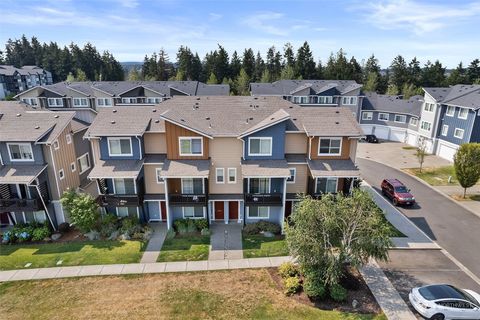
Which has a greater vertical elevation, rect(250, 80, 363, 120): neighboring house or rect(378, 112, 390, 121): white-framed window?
rect(250, 80, 363, 120): neighboring house

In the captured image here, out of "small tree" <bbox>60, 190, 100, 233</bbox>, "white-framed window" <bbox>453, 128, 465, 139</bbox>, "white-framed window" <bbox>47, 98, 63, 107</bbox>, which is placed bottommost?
"small tree" <bbox>60, 190, 100, 233</bbox>

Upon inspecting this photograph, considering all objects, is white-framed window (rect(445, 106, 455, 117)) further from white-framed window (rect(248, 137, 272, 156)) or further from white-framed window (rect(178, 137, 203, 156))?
white-framed window (rect(178, 137, 203, 156))

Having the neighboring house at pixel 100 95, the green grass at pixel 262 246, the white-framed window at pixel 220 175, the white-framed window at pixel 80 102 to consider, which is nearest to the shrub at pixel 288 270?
the green grass at pixel 262 246

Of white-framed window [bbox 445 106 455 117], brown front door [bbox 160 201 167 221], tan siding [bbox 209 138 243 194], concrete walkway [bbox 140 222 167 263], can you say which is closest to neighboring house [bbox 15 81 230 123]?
brown front door [bbox 160 201 167 221]

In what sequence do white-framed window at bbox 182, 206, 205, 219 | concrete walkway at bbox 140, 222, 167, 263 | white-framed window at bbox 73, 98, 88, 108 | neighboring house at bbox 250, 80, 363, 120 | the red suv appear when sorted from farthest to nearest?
1. white-framed window at bbox 73, 98, 88, 108
2. neighboring house at bbox 250, 80, 363, 120
3. the red suv
4. white-framed window at bbox 182, 206, 205, 219
5. concrete walkway at bbox 140, 222, 167, 263

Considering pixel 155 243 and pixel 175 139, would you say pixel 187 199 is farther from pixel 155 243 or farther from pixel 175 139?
pixel 175 139

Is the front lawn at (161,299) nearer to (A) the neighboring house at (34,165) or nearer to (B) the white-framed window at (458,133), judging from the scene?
(A) the neighboring house at (34,165)
